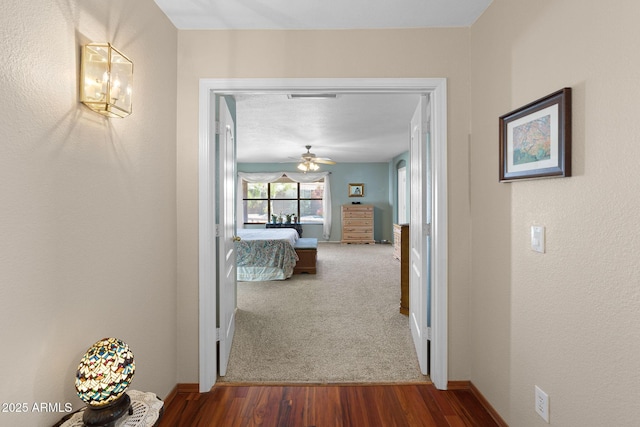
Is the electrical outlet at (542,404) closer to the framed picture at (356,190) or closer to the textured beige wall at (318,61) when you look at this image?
the textured beige wall at (318,61)

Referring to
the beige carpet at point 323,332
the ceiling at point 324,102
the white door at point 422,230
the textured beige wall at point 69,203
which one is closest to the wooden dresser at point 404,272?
the beige carpet at point 323,332

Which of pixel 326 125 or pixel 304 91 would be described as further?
pixel 326 125

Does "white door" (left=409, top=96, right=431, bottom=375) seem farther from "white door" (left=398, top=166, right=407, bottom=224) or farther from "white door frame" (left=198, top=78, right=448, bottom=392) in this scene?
"white door" (left=398, top=166, right=407, bottom=224)

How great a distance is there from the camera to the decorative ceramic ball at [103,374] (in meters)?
1.09

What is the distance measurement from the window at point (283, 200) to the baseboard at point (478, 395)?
7.82 meters

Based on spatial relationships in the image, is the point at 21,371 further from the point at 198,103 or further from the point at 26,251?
the point at 198,103

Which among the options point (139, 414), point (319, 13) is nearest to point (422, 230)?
point (319, 13)

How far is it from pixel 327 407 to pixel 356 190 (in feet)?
26.3

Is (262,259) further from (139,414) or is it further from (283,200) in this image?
(283,200)

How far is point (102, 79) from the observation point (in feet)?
4.43

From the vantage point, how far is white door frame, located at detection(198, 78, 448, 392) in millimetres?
2230

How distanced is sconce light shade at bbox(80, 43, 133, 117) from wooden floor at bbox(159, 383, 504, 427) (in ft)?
5.76

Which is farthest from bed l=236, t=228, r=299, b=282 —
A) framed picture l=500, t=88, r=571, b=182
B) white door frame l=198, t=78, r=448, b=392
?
framed picture l=500, t=88, r=571, b=182

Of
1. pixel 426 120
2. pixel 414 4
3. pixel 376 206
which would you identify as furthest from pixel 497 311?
pixel 376 206
